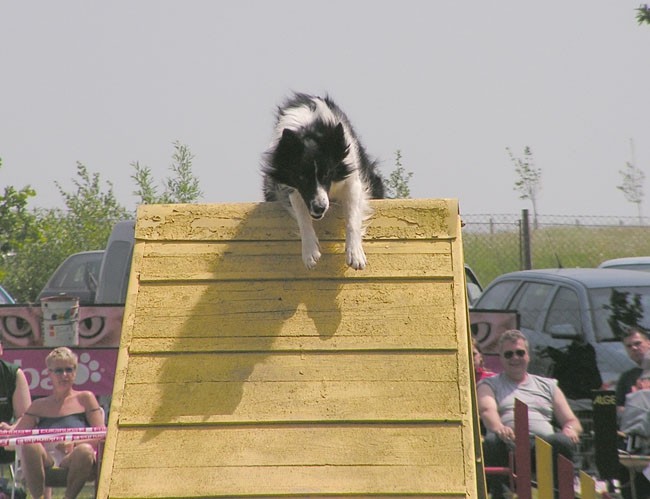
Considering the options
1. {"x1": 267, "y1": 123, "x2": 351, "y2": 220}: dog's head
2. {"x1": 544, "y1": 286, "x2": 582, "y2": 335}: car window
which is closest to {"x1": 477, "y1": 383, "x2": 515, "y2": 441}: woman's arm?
A: {"x1": 544, "y1": 286, "x2": 582, "y2": 335}: car window

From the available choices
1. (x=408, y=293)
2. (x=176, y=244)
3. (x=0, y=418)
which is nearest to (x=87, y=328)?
(x=0, y=418)

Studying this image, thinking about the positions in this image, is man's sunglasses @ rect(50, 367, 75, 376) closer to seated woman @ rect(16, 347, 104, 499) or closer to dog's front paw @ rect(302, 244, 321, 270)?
seated woman @ rect(16, 347, 104, 499)

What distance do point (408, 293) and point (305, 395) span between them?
2.35 ft

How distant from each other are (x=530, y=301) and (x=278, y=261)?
4.49 meters

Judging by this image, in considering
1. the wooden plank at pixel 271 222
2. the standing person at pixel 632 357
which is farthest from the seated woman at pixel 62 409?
the standing person at pixel 632 357

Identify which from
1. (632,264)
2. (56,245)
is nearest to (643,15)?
(632,264)

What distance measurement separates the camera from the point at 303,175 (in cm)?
530

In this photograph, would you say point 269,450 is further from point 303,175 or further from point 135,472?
point 303,175

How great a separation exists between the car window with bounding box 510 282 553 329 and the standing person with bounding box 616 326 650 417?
1497 mm

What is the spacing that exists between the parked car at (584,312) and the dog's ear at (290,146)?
3599 mm

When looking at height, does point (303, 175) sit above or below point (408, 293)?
above

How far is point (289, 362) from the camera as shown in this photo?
495cm

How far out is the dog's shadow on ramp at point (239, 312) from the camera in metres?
4.85

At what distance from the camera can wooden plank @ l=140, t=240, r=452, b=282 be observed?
527 centimetres
